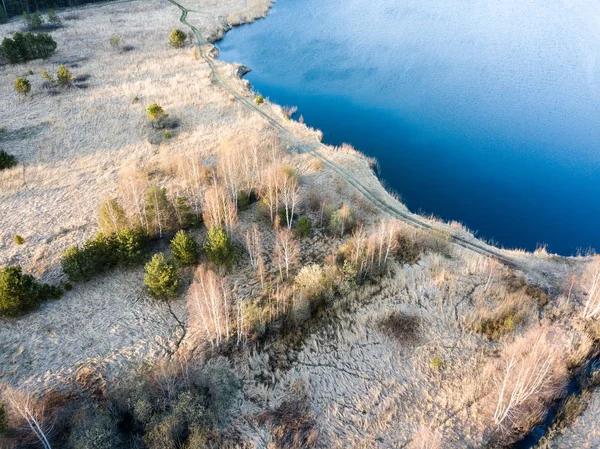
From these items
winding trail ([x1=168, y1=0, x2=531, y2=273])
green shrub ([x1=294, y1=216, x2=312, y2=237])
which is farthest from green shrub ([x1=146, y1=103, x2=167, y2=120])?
green shrub ([x1=294, y1=216, x2=312, y2=237])

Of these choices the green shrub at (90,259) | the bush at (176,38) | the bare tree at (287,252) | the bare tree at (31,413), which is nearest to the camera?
the bare tree at (31,413)

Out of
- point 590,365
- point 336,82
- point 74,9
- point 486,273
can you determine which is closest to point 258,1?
point 74,9

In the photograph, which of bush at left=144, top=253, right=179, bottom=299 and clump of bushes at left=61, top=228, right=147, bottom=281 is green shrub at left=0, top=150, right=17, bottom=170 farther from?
bush at left=144, top=253, right=179, bottom=299

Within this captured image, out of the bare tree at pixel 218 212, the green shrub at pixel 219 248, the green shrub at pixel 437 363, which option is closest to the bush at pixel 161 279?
the green shrub at pixel 219 248

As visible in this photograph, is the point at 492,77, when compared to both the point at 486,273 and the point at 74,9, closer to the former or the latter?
the point at 486,273

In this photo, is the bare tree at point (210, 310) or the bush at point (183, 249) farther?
the bush at point (183, 249)

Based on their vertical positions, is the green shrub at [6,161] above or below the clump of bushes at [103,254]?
above

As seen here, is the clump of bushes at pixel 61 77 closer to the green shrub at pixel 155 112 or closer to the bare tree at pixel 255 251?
the green shrub at pixel 155 112
